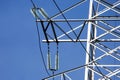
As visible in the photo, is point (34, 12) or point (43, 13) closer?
point (34, 12)

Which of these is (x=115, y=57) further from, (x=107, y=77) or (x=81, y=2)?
(x=81, y=2)

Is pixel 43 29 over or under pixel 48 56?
over

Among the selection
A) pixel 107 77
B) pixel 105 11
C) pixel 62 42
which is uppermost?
pixel 105 11

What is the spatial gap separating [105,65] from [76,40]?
1.50 meters

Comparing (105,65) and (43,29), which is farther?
(105,65)

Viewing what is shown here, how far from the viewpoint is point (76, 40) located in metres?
13.0

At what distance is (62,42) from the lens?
43.8 feet

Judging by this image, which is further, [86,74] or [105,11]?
[105,11]

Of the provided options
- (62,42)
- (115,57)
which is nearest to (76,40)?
(62,42)

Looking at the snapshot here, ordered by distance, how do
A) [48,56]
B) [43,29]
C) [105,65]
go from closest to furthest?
[43,29] < [48,56] < [105,65]

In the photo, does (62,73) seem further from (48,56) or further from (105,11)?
(105,11)

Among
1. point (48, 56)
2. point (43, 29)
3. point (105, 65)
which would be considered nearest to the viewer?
point (43, 29)

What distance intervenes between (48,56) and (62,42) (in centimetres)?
72

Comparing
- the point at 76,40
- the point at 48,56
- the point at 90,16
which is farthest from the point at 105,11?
the point at 48,56
